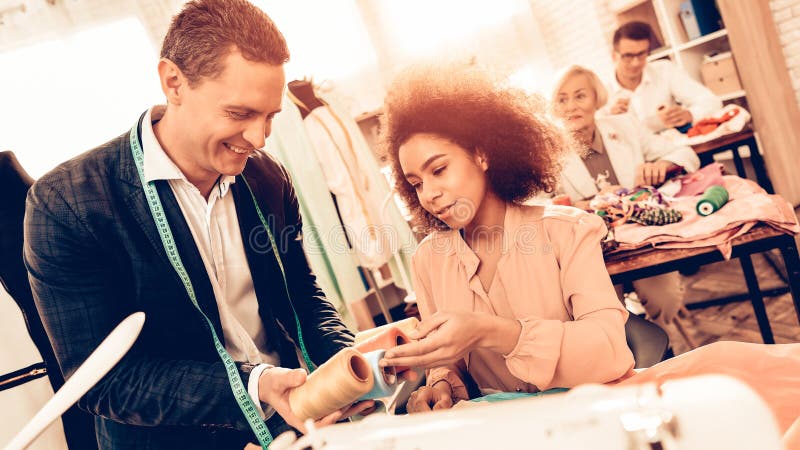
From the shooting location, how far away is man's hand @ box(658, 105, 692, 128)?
3.81 m

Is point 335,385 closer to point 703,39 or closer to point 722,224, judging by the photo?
point 722,224

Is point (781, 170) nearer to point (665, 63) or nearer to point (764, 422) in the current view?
point (665, 63)

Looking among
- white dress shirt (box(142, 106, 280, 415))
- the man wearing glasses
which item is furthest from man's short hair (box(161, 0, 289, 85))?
the man wearing glasses

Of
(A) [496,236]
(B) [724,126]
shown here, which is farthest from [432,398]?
(B) [724,126]

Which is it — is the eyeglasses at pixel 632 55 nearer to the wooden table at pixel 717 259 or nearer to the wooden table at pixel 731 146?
the wooden table at pixel 731 146

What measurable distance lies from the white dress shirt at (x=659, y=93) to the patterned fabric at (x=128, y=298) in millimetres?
3590

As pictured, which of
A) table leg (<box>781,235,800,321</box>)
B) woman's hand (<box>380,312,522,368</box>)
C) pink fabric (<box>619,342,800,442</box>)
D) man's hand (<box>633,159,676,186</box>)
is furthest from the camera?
man's hand (<box>633,159,676,186</box>)

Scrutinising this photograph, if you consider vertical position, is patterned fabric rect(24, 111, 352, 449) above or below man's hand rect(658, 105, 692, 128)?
above

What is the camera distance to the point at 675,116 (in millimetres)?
3811

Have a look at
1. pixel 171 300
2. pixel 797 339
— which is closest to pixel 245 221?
pixel 171 300

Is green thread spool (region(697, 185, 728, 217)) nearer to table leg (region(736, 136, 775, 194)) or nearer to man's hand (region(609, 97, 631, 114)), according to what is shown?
table leg (region(736, 136, 775, 194))

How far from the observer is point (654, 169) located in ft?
9.73

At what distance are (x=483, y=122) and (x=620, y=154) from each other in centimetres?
203

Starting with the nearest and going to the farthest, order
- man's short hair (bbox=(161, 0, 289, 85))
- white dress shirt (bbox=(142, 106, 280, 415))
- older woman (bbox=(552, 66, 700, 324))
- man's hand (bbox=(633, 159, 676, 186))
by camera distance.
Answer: man's short hair (bbox=(161, 0, 289, 85))
white dress shirt (bbox=(142, 106, 280, 415))
man's hand (bbox=(633, 159, 676, 186))
older woman (bbox=(552, 66, 700, 324))
